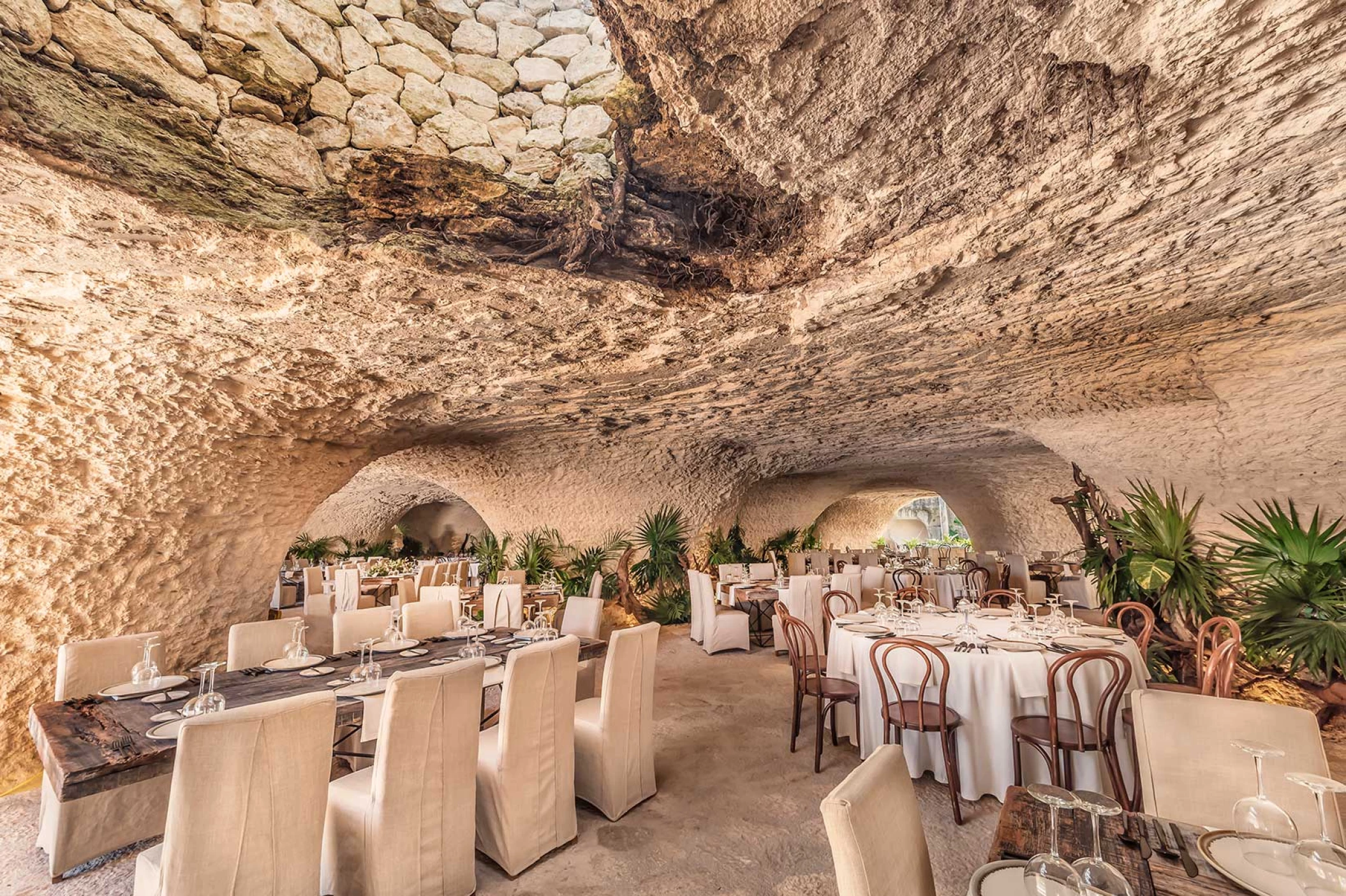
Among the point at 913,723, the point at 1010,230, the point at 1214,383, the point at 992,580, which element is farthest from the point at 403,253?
the point at 992,580

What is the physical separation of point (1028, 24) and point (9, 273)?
434cm

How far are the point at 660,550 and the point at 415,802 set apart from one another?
654cm

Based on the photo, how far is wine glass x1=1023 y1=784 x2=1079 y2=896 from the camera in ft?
3.60

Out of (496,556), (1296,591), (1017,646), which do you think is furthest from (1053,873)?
(496,556)

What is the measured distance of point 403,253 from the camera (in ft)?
9.55

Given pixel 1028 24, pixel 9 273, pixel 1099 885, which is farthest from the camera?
pixel 9 273

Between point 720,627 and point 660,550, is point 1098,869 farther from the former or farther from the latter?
point 660,550

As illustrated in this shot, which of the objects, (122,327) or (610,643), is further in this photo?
(122,327)

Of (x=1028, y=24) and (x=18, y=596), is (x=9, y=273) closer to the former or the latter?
(x=18, y=596)

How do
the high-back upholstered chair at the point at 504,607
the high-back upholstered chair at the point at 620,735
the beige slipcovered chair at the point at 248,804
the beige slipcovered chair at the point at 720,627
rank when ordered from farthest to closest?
the beige slipcovered chair at the point at 720,627 < the high-back upholstered chair at the point at 504,607 < the high-back upholstered chair at the point at 620,735 < the beige slipcovered chair at the point at 248,804

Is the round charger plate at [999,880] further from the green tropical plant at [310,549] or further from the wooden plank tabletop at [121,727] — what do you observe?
the green tropical plant at [310,549]

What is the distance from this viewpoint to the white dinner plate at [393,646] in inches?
141

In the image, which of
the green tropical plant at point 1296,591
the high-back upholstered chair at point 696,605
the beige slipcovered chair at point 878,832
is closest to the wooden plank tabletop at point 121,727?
the beige slipcovered chair at point 878,832

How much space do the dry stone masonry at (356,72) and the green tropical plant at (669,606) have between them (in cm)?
663
